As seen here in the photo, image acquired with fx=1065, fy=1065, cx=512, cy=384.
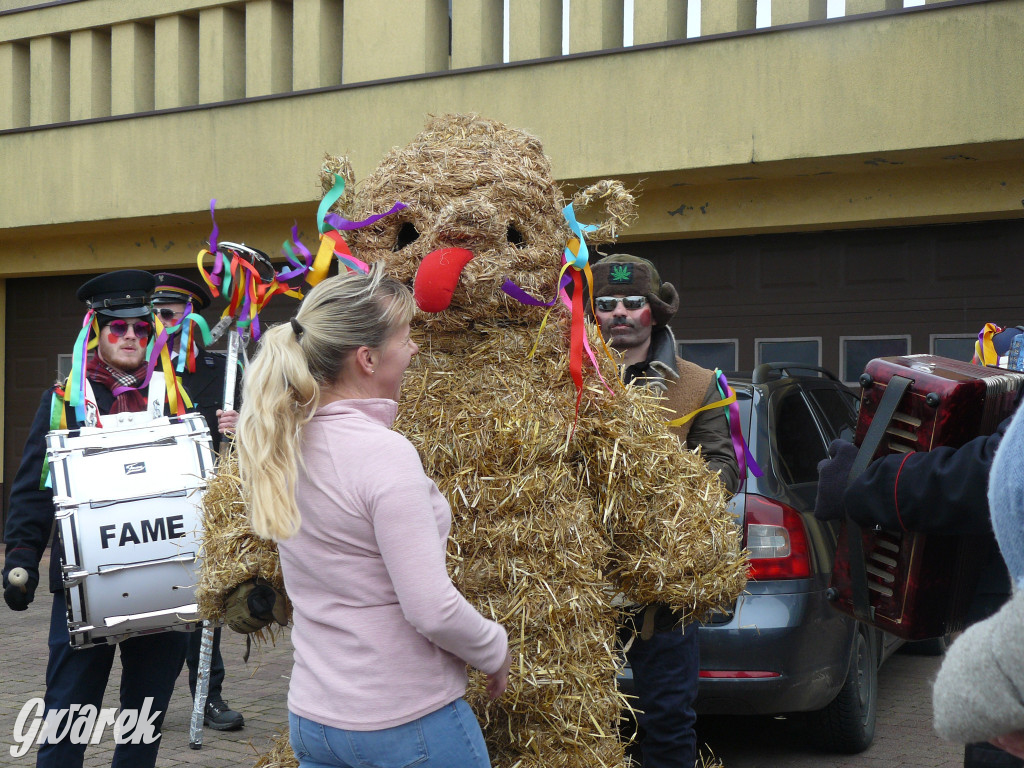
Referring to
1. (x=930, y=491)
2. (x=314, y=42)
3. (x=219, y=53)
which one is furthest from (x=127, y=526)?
(x=219, y=53)

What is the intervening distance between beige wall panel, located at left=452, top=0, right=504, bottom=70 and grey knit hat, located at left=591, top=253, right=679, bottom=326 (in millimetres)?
5864

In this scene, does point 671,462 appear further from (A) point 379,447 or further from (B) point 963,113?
(B) point 963,113

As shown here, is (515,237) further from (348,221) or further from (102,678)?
(102,678)

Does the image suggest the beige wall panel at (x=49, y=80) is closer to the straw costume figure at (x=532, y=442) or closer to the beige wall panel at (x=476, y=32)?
the beige wall panel at (x=476, y=32)

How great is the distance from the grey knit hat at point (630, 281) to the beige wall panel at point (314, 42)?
7011 millimetres

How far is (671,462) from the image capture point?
3.15m

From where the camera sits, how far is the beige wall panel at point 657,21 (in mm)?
9023

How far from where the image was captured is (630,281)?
4.34m

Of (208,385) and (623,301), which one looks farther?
(208,385)

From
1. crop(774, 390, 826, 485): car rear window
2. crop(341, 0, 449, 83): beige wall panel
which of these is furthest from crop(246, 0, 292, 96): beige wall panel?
crop(774, 390, 826, 485): car rear window

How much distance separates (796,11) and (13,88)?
899cm

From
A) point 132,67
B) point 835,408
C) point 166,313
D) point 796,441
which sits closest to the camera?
point 796,441

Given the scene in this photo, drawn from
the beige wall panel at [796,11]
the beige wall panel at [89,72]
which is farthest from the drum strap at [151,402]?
the beige wall panel at [89,72]

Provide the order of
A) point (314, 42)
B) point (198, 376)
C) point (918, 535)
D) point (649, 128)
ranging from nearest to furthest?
point (918, 535) < point (198, 376) < point (649, 128) < point (314, 42)
